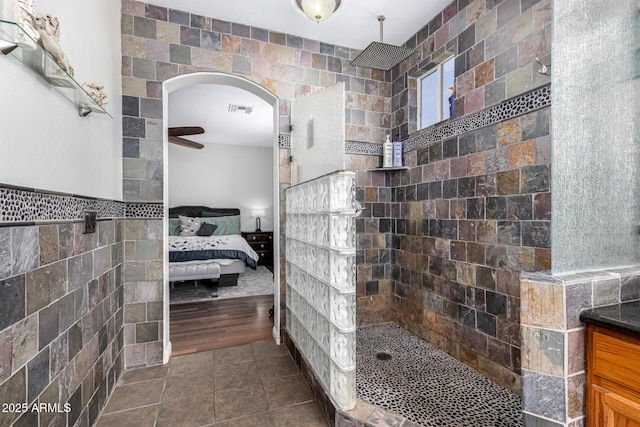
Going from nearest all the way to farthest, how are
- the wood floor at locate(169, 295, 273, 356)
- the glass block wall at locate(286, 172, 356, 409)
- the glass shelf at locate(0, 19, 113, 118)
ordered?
the glass shelf at locate(0, 19, 113, 118) → the glass block wall at locate(286, 172, 356, 409) → the wood floor at locate(169, 295, 273, 356)

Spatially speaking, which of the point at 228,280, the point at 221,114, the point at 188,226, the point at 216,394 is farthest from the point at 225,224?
the point at 216,394

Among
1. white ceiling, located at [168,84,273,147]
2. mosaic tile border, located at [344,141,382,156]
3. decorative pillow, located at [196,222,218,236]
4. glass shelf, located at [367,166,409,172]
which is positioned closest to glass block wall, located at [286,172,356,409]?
mosaic tile border, located at [344,141,382,156]

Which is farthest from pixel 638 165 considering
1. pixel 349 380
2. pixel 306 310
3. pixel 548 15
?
pixel 306 310

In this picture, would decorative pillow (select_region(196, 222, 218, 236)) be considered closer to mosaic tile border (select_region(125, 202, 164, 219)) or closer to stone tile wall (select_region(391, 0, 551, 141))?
mosaic tile border (select_region(125, 202, 164, 219))

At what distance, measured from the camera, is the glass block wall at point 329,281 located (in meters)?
1.48

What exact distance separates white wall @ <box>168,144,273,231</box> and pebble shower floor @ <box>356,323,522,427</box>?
199 inches

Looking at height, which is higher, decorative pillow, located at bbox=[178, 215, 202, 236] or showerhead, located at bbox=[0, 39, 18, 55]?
showerhead, located at bbox=[0, 39, 18, 55]

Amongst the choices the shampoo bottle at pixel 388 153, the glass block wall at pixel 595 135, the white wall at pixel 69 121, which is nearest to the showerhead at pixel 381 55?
the shampoo bottle at pixel 388 153

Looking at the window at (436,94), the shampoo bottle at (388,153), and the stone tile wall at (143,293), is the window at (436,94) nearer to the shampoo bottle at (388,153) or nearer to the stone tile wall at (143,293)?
the shampoo bottle at (388,153)

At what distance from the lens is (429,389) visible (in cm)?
178

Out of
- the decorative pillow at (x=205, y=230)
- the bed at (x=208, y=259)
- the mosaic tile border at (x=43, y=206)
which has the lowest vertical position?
the bed at (x=208, y=259)

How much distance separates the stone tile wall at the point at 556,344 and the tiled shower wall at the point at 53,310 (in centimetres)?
156

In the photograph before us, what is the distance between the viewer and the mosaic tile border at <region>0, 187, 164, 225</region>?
0.88 metres

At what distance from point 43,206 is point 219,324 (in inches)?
87.5
